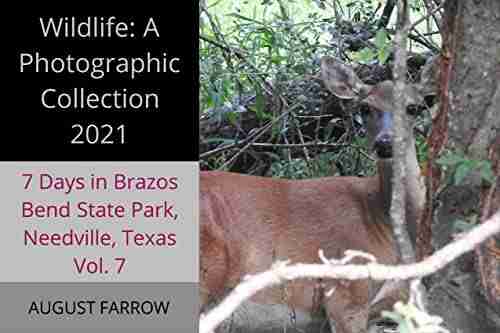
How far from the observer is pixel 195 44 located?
15.0ft

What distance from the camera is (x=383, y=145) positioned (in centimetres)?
542

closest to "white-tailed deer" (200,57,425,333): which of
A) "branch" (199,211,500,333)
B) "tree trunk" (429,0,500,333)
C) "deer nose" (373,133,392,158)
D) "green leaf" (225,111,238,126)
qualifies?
"deer nose" (373,133,392,158)

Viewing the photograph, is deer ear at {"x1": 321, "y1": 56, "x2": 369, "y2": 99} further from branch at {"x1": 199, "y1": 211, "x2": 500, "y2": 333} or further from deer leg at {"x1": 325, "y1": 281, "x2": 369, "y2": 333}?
branch at {"x1": 199, "y1": 211, "x2": 500, "y2": 333}

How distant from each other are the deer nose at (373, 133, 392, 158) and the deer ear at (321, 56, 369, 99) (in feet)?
1.20

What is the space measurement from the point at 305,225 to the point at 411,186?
806mm

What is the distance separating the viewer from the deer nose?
5379mm

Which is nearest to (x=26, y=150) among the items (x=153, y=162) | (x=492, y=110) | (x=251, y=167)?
(x=153, y=162)

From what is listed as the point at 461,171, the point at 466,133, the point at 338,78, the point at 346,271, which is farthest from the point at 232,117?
the point at 346,271

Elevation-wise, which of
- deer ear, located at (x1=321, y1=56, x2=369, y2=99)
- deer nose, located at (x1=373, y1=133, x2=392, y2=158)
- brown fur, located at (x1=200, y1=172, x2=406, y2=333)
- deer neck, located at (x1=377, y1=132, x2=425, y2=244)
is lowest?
brown fur, located at (x1=200, y1=172, x2=406, y2=333)

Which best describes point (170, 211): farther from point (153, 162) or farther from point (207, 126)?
point (207, 126)

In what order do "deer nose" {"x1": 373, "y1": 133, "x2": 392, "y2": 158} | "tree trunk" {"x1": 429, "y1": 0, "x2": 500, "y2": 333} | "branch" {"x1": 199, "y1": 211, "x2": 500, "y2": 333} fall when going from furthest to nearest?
1. "deer nose" {"x1": 373, "y1": 133, "x2": 392, "y2": 158}
2. "tree trunk" {"x1": 429, "y1": 0, "x2": 500, "y2": 333}
3. "branch" {"x1": 199, "y1": 211, "x2": 500, "y2": 333}

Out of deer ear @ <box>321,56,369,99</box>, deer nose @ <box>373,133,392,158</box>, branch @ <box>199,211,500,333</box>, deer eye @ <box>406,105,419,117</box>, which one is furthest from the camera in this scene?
deer nose @ <box>373,133,392,158</box>

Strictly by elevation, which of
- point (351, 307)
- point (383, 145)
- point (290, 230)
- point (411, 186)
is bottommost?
point (351, 307)

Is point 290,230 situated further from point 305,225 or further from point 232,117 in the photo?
point 232,117
